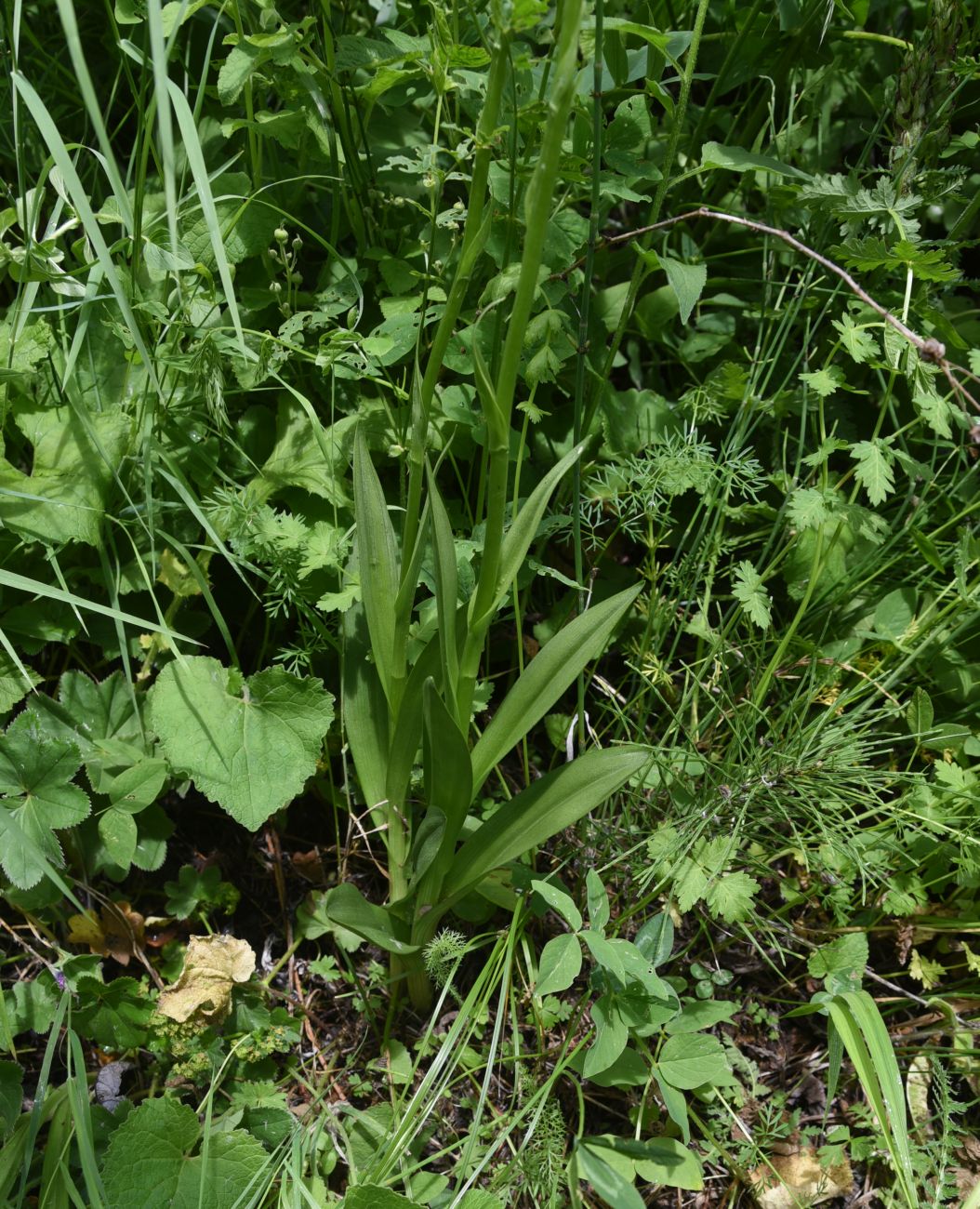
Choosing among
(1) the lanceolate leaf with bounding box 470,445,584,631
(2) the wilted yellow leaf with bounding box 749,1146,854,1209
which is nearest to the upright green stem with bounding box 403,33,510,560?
(1) the lanceolate leaf with bounding box 470,445,584,631

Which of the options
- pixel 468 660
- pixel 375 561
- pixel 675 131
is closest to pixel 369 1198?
pixel 468 660

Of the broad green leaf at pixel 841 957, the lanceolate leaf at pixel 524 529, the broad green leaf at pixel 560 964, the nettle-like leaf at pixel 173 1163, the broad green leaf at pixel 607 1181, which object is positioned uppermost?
the lanceolate leaf at pixel 524 529

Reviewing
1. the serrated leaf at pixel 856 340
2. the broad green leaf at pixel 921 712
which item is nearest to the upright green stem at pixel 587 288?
the serrated leaf at pixel 856 340

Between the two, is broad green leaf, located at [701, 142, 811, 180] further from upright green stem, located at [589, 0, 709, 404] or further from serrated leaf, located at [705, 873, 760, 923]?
serrated leaf, located at [705, 873, 760, 923]

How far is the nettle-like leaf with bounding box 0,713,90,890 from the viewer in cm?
124

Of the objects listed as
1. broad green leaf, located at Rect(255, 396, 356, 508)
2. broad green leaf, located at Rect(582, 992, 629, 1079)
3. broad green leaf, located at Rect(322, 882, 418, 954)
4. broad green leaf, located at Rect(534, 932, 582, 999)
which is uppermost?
broad green leaf, located at Rect(255, 396, 356, 508)

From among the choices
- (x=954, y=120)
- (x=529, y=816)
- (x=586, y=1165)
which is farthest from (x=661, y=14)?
(x=586, y=1165)

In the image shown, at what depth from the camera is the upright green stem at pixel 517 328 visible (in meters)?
0.83

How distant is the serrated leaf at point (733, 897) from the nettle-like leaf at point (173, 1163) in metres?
0.60

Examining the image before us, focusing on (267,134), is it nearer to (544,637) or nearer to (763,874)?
(544,637)

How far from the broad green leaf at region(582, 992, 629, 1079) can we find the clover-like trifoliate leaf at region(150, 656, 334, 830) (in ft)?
1.46

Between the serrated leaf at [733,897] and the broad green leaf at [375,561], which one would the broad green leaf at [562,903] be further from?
the broad green leaf at [375,561]

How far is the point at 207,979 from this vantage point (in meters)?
1.30

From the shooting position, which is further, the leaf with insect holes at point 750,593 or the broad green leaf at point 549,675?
the leaf with insect holes at point 750,593
